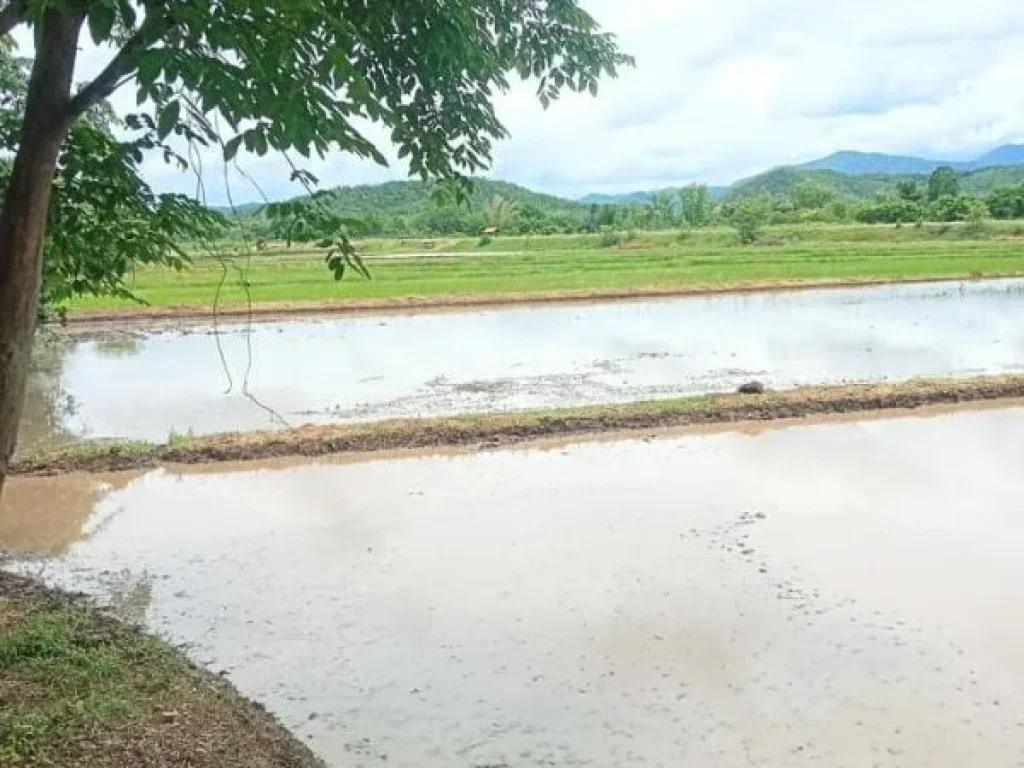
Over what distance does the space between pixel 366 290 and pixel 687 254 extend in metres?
16.6

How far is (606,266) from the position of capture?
115 feet

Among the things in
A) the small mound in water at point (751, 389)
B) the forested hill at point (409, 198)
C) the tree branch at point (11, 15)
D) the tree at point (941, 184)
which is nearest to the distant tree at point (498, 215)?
the forested hill at point (409, 198)

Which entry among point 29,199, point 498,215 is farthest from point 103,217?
point 498,215

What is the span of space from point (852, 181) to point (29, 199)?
120293 mm

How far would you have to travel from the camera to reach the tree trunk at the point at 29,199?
3.16 metres

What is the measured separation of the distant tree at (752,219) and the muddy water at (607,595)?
36645 mm

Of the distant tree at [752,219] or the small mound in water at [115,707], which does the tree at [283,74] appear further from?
the distant tree at [752,219]

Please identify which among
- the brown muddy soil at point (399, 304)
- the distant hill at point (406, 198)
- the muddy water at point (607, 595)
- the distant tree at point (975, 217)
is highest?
the distant hill at point (406, 198)

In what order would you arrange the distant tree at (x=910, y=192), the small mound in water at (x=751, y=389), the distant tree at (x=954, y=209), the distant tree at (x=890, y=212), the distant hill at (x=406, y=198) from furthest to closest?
the distant tree at (x=910, y=192) → the distant tree at (x=890, y=212) → the distant tree at (x=954, y=209) → the small mound in water at (x=751, y=389) → the distant hill at (x=406, y=198)

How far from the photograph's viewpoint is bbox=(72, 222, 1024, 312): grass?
27922 millimetres

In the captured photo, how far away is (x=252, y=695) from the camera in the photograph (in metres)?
5.40

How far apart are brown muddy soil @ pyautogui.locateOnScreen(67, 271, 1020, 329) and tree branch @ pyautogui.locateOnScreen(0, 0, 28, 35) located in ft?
68.2

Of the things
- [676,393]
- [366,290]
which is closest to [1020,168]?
[366,290]

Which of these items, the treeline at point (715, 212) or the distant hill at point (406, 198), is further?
the treeline at point (715, 212)
